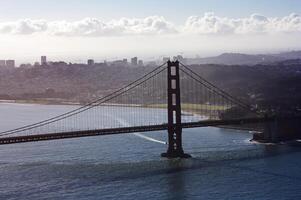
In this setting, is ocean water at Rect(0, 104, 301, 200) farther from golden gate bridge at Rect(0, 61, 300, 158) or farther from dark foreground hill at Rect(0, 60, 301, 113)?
dark foreground hill at Rect(0, 60, 301, 113)

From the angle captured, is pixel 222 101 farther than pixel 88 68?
No

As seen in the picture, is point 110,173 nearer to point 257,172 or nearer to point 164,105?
point 257,172

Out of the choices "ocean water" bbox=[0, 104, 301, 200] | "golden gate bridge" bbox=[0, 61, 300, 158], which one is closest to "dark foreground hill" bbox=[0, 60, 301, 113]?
"golden gate bridge" bbox=[0, 61, 300, 158]

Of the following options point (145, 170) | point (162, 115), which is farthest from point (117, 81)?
point (145, 170)

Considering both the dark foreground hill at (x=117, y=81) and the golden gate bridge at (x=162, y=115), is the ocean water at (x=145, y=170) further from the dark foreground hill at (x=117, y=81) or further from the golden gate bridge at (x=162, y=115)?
the dark foreground hill at (x=117, y=81)

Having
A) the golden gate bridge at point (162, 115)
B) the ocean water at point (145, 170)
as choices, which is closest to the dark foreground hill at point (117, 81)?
the golden gate bridge at point (162, 115)

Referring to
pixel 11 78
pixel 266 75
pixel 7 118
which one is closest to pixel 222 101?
Result: pixel 266 75
